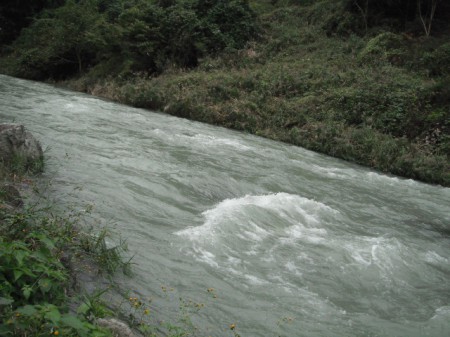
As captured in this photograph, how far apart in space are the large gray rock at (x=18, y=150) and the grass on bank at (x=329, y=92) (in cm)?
1160

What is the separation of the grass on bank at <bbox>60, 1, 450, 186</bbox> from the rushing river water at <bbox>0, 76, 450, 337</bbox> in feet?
12.0

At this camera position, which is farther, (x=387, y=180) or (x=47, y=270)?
(x=387, y=180)

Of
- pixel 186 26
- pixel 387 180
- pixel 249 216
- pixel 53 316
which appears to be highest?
pixel 186 26

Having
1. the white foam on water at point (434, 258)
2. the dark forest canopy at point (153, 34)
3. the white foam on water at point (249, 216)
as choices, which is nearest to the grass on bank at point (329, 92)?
the dark forest canopy at point (153, 34)

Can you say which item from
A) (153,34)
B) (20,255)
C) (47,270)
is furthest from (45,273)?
(153,34)

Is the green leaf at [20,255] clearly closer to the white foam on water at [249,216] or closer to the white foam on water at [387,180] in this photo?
the white foam on water at [249,216]

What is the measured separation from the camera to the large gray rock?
6.72 m

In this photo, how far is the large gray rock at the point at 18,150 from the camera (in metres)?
6.72

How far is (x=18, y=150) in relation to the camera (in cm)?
691

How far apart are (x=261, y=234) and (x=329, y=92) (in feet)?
47.1

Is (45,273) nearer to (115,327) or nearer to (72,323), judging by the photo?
(115,327)

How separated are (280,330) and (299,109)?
15474 mm

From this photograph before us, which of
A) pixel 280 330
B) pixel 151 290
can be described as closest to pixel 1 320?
pixel 151 290

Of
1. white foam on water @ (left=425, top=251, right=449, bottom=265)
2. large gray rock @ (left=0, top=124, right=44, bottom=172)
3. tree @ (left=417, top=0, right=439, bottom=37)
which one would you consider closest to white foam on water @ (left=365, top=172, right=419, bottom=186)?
white foam on water @ (left=425, top=251, right=449, bottom=265)
